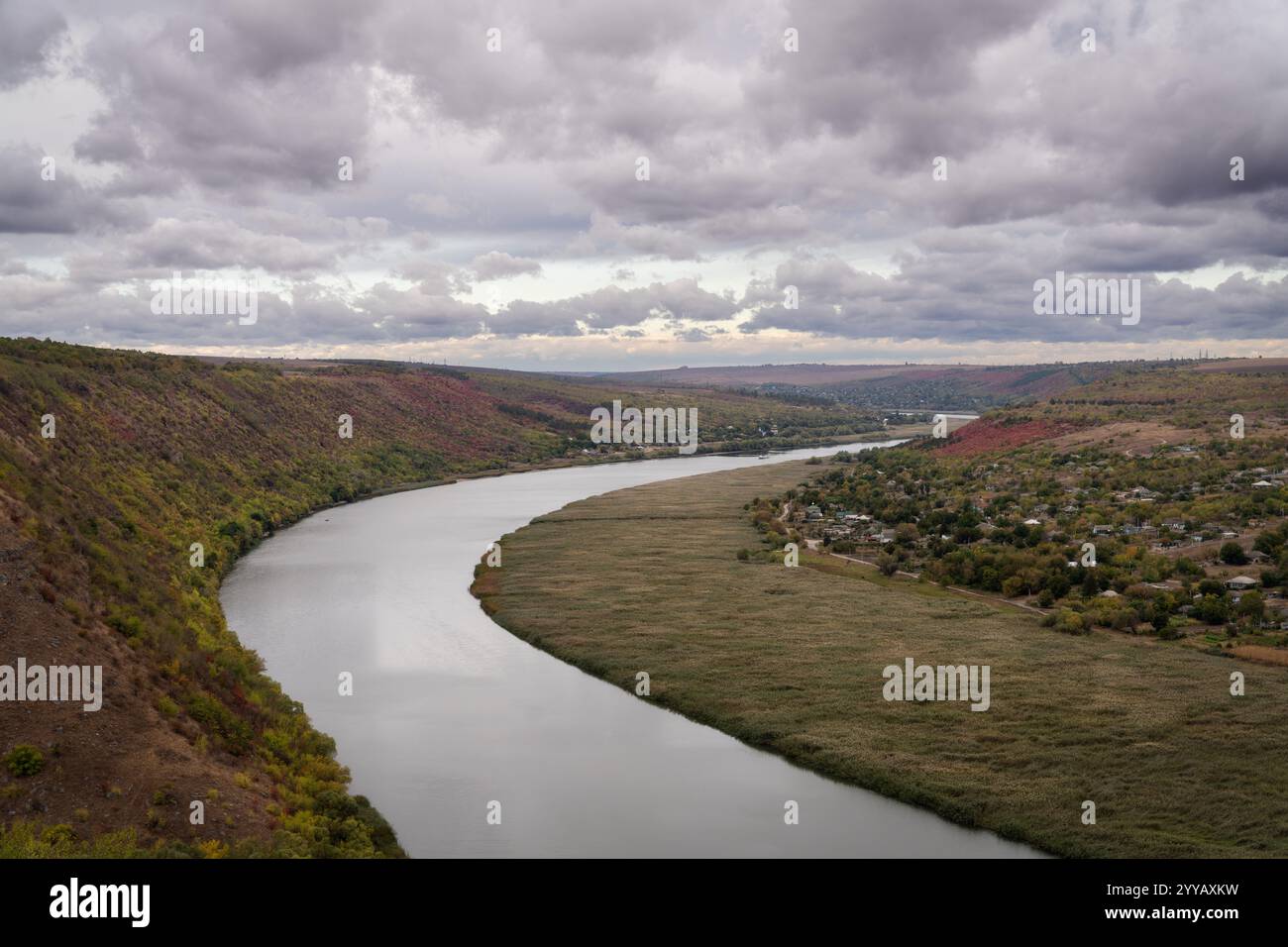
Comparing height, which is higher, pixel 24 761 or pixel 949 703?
pixel 24 761

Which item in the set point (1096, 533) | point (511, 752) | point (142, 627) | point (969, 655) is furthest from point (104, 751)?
point (1096, 533)

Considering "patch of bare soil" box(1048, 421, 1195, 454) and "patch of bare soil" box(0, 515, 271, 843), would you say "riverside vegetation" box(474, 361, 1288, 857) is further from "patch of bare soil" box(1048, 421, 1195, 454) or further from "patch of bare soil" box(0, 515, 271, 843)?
"patch of bare soil" box(0, 515, 271, 843)

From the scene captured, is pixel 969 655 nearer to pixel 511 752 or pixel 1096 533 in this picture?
pixel 511 752

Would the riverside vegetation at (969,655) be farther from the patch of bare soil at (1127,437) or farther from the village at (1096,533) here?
the patch of bare soil at (1127,437)

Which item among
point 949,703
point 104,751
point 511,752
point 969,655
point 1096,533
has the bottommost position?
point 511,752

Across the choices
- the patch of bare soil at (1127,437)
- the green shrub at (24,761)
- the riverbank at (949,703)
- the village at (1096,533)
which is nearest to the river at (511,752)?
the riverbank at (949,703)
